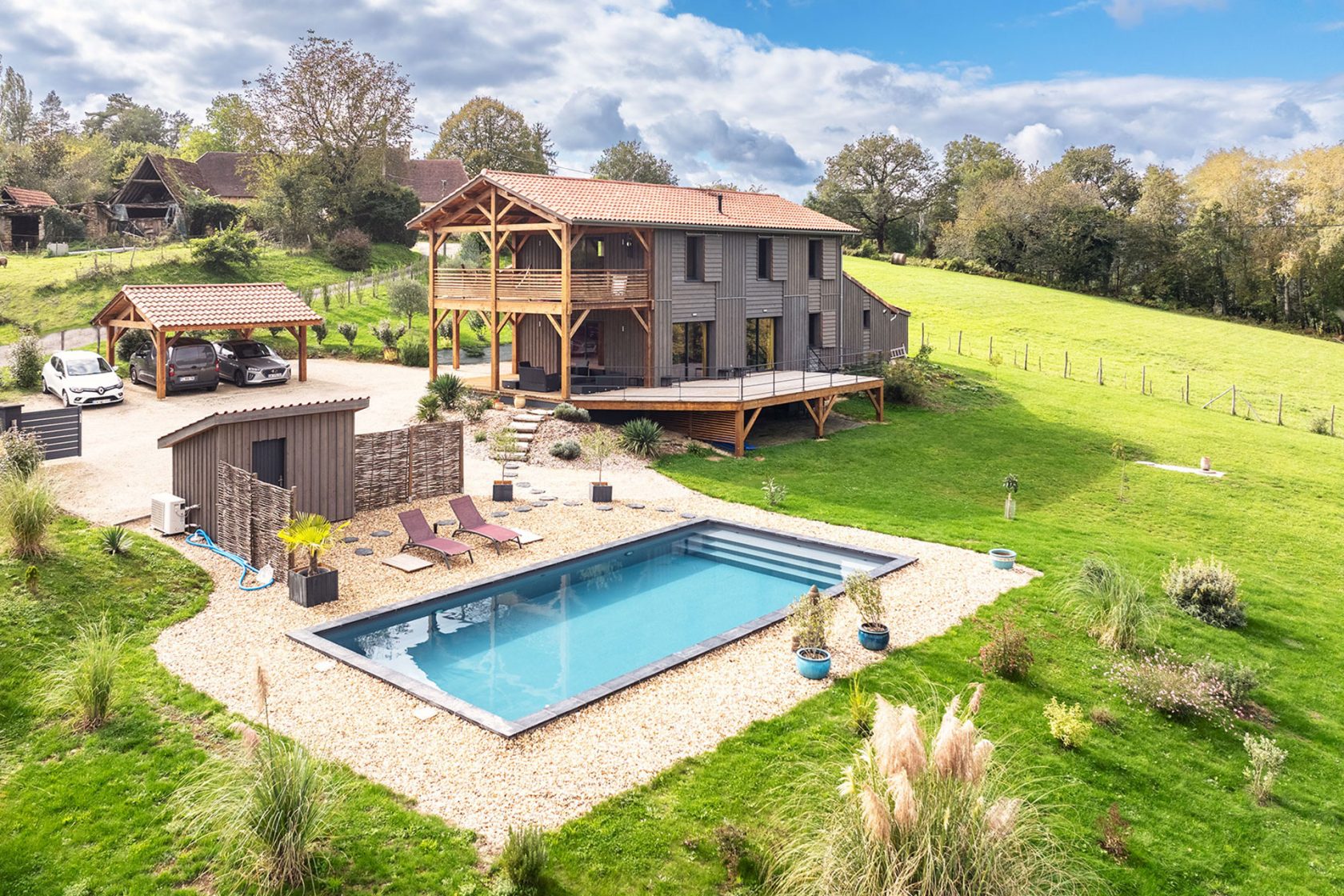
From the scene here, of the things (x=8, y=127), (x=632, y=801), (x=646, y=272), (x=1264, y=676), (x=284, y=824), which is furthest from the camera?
(x=8, y=127)

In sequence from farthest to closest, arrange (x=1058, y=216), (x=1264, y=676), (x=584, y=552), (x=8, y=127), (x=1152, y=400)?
(x=8, y=127) < (x=1058, y=216) < (x=1152, y=400) < (x=584, y=552) < (x=1264, y=676)

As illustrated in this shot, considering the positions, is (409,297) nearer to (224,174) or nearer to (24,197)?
(24,197)

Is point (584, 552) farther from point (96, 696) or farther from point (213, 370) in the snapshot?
point (213, 370)

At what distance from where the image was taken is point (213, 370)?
1113 inches

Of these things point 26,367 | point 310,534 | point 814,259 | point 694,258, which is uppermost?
point 814,259

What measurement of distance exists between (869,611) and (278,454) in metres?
10.2

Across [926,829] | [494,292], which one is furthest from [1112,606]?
[494,292]

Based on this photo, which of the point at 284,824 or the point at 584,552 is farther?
the point at 584,552

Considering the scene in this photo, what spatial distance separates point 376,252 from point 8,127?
58224 millimetres

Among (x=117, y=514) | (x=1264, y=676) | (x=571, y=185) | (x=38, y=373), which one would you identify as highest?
(x=571, y=185)

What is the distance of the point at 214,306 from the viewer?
28469 mm

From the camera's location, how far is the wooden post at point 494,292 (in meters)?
26.7

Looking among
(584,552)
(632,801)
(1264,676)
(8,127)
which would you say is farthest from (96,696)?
(8,127)

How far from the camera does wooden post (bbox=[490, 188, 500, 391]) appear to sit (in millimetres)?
26656
